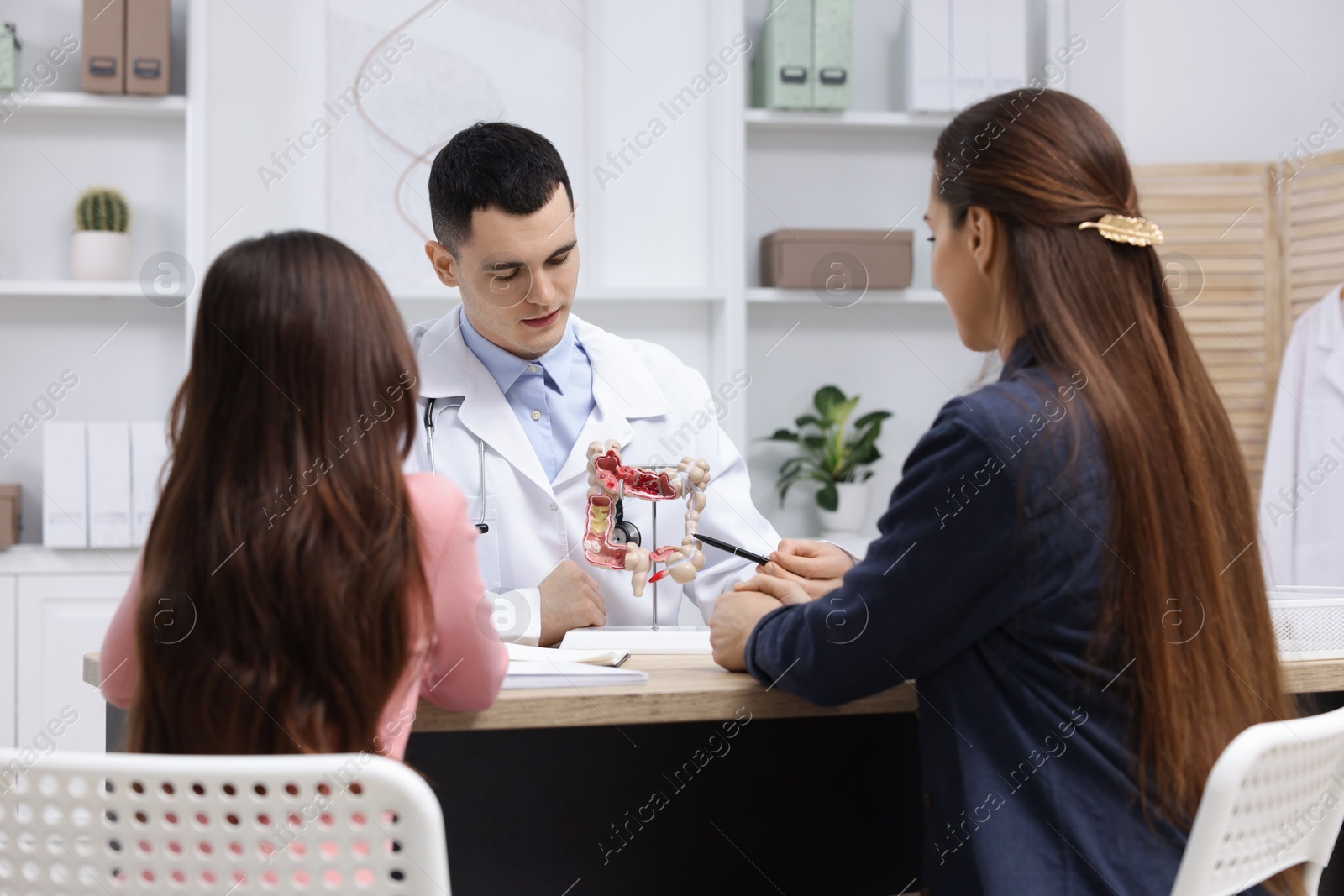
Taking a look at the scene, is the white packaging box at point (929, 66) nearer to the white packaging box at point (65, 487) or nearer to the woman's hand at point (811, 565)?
the woman's hand at point (811, 565)

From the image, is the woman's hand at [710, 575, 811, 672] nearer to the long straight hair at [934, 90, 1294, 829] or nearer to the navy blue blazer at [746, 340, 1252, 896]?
the navy blue blazer at [746, 340, 1252, 896]

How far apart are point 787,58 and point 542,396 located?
5.37ft

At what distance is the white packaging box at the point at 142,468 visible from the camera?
2.88 m

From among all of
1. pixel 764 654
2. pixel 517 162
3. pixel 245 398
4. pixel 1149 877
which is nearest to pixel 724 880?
pixel 764 654

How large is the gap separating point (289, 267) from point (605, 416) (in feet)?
3.61

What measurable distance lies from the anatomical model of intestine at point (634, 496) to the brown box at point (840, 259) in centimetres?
170

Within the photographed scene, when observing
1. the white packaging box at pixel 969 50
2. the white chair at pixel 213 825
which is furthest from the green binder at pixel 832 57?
the white chair at pixel 213 825

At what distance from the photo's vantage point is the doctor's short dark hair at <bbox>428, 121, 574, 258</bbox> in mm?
1915

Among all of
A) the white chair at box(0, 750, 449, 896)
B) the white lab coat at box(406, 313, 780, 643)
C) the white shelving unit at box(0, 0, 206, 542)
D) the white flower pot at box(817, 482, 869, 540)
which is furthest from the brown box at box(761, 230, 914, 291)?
the white chair at box(0, 750, 449, 896)

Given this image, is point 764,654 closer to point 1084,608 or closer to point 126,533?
point 1084,608

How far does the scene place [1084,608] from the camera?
1.00 meters

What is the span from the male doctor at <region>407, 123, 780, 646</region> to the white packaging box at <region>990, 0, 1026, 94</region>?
5.87 ft

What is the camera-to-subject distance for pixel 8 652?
9.48 feet

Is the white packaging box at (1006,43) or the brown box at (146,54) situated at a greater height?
the white packaging box at (1006,43)
